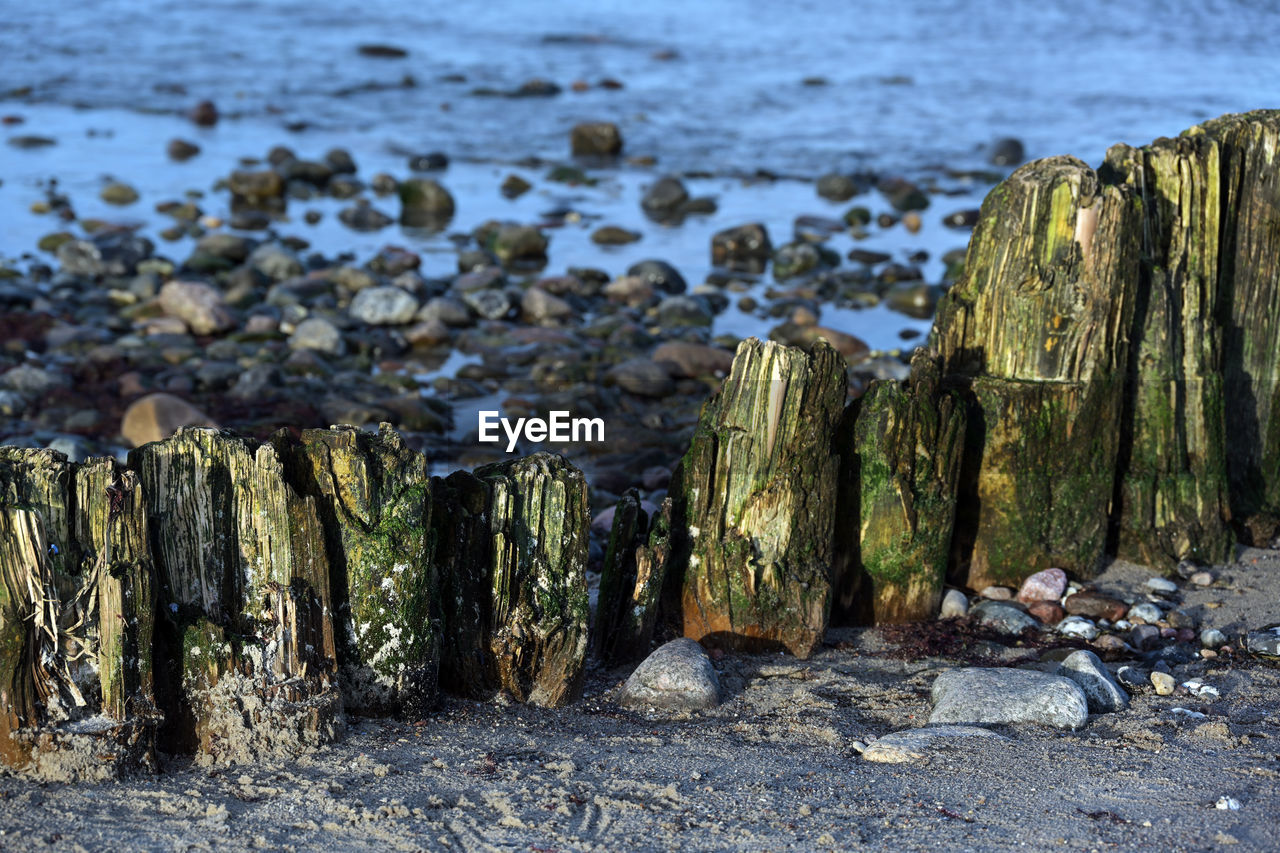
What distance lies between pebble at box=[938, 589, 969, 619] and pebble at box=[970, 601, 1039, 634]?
0.05 metres

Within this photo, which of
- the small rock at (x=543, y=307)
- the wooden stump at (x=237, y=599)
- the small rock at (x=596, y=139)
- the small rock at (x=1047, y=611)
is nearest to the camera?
the wooden stump at (x=237, y=599)

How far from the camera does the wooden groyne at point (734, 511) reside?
3.96 meters

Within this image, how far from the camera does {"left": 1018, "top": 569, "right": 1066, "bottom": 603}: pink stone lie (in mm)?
5988

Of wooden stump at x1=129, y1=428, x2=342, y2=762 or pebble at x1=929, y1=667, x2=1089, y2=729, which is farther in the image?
pebble at x1=929, y1=667, x2=1089, y2=729

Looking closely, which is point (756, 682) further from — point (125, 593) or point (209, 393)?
point (209, 393)

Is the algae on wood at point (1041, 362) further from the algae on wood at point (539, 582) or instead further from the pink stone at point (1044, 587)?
the algae on wood at point (539, 582)

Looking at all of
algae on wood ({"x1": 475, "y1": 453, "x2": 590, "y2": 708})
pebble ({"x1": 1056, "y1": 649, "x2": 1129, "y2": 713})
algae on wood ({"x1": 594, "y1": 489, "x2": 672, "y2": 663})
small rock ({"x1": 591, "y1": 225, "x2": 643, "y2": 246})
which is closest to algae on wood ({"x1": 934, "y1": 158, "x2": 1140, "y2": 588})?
pebble ({"x1": 1056, "y1": 649, "x2": 1129, "y2": 713})

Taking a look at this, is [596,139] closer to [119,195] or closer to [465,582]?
[119,195]

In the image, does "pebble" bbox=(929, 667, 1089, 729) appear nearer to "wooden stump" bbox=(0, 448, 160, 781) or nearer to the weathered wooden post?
the weathered wooden post

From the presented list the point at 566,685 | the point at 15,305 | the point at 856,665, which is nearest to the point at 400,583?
the point at 566,685

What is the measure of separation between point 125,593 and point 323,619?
64 centimetres

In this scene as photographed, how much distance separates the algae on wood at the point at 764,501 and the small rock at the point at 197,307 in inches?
300

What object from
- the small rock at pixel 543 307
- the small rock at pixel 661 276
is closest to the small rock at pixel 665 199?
the small rock at pixel 661 276

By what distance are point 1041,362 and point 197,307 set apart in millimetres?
8462
